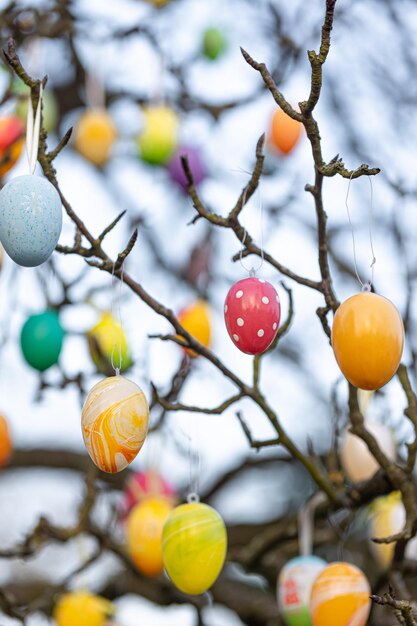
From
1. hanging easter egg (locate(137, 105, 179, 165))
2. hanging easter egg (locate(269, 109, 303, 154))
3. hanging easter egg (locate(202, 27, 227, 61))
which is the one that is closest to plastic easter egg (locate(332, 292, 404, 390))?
hanging easter egg (locate(269, 109, 303, 154))

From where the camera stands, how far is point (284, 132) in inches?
124

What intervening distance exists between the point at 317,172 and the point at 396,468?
70 centimetres

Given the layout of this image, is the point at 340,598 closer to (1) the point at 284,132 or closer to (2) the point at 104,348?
(2) the point at 104,348

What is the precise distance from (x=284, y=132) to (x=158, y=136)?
51 cm

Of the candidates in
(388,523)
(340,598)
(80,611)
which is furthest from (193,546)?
(388,523)

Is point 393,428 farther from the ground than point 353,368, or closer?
closer

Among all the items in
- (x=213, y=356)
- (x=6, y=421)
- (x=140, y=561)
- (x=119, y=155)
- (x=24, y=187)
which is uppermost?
(x=119, y=155)

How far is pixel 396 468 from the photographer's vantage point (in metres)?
1.90

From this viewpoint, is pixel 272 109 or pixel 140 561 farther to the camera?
pixel 272 109

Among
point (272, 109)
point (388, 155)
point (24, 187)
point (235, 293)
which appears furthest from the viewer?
point (388, 155)

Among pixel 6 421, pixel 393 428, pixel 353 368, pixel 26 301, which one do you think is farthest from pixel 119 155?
pixel 353 368

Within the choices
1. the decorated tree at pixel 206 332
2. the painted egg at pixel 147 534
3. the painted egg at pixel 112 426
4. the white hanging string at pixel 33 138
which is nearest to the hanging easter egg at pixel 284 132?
the decorated tree at pixel 206 332

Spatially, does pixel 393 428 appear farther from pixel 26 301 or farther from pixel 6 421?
pixel 26 301

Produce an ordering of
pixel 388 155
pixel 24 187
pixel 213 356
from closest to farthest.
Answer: pixel 24 187 < pixel 213 356 < pixel 388 155
